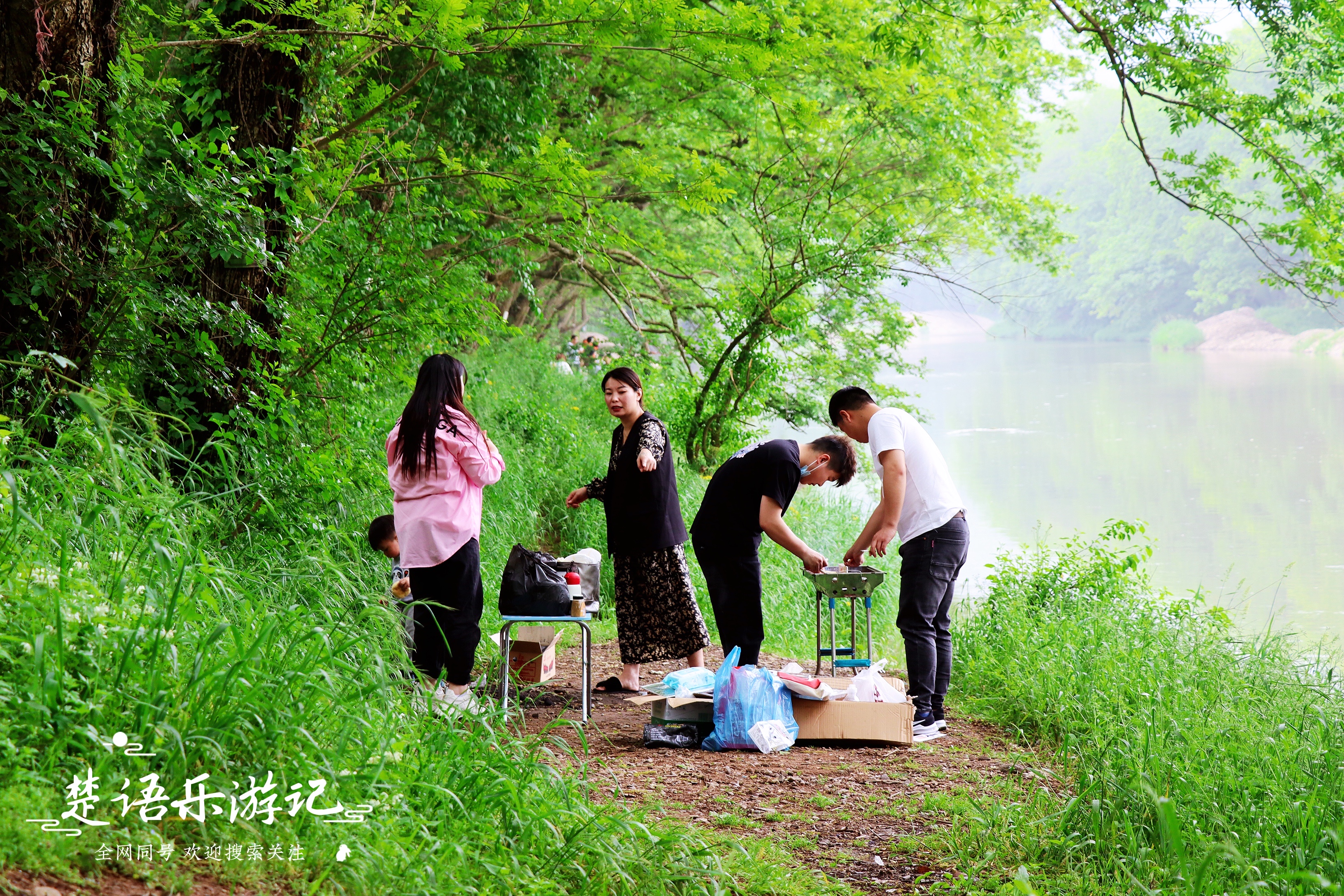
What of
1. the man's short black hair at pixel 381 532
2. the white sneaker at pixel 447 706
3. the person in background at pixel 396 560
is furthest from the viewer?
the man's short black hair at pixel 381 532

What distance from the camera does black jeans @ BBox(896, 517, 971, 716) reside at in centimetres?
471

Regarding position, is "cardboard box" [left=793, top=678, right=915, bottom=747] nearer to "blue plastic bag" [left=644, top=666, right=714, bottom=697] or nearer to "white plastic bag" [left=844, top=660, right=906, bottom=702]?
"white plastic bag" [left=844, top=660, right=906, bottom=702]

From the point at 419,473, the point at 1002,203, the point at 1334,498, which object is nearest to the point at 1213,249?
the point at 1334,498

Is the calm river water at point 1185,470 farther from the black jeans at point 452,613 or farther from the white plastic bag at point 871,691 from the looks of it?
the black jeans at point 452,613

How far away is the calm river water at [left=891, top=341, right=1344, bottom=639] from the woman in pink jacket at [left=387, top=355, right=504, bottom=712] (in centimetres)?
558

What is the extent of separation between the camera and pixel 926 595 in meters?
4.70

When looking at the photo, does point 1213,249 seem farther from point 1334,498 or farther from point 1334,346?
point 1334,498

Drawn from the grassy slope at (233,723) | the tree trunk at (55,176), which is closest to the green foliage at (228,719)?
the grassy slope at (233,723)

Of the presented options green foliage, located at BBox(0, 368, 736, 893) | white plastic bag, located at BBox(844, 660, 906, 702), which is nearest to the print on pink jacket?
green foliage, located at BBox(0, 368, 736, 893)

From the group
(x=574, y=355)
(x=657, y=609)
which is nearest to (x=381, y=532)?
(x=657, y=609)

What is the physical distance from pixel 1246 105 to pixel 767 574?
5.05 m

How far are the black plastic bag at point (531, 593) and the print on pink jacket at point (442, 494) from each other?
266 millimetres

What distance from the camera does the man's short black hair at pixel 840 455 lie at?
4906mm

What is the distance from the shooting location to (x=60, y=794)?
1.98 m
